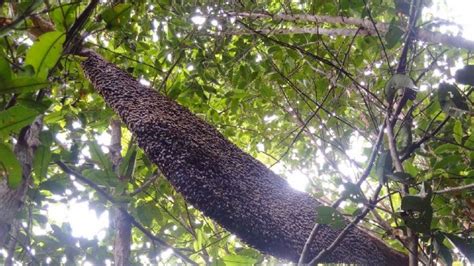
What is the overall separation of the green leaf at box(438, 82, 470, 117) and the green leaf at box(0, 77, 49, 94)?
93 cm

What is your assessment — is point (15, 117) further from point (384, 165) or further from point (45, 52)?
point (384, 165)

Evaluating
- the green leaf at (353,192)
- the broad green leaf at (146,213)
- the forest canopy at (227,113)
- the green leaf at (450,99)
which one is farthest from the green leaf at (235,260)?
the green leaf at (450,99)

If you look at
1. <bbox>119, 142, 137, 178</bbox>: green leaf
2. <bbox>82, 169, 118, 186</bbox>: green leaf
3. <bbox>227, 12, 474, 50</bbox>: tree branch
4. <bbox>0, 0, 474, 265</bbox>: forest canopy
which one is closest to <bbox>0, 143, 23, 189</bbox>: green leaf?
<bbox>0, 0, 474, 265</bbox>: forest canopy

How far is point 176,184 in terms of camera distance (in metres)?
1.43

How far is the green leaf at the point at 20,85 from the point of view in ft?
2.64

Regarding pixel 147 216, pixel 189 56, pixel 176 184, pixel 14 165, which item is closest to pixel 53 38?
pixel 14 165

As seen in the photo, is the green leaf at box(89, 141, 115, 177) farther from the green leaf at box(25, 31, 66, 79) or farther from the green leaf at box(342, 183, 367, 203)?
the green leaf at box(342, 183, 367, 203)

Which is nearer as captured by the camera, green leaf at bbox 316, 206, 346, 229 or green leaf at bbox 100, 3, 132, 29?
green leaf at bbox 316, 206, 346, 229

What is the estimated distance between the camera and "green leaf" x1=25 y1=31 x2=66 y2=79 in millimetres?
949

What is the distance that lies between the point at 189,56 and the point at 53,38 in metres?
1.44

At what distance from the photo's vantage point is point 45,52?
Answer: 3.14 feet

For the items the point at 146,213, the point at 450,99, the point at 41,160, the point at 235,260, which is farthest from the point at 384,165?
the point at 146,213

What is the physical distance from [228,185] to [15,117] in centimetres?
73

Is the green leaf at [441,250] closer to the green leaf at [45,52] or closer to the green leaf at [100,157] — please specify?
the green leaf at [45,52]
